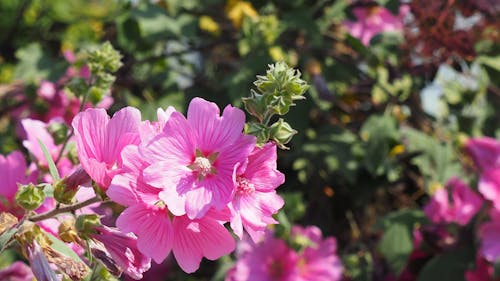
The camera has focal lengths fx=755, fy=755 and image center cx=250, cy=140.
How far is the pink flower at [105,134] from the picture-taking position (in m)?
0.63

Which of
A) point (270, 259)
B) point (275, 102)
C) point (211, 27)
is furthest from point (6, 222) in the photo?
point (211, 27)

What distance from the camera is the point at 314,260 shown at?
1380 mm

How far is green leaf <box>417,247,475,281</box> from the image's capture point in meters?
1.35

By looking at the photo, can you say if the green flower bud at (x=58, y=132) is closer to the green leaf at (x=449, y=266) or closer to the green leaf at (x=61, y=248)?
the green leaf at (x=61, y=248)

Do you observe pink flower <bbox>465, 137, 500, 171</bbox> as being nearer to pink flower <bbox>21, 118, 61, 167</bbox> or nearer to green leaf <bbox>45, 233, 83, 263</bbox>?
pink flower <bbox>21, 118, 61, 167</bbox>

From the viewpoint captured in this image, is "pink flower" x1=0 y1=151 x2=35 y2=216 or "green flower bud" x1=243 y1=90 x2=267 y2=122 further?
"pink flower" x1=0 y1=151 x2=35 y2=216

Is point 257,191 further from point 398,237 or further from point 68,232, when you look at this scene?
point 398,237

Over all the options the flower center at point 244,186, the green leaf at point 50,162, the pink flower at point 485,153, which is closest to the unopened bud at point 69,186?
the green leaf at point 50,162

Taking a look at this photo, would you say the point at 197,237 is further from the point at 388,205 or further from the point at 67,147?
the point at 388,205

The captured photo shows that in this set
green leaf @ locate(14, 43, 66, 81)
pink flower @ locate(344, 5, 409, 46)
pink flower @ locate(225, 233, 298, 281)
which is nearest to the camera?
pink flower @ locate(225, 233, 298, 281)

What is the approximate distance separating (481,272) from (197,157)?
0.85m

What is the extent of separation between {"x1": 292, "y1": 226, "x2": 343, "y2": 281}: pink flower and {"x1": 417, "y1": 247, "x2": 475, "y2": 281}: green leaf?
161mm

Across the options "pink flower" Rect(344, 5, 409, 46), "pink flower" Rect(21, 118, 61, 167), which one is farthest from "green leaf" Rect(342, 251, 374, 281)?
"pink flower" Rect(21, 118, 61, 167)

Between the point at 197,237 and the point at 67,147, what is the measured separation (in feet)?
1.02
